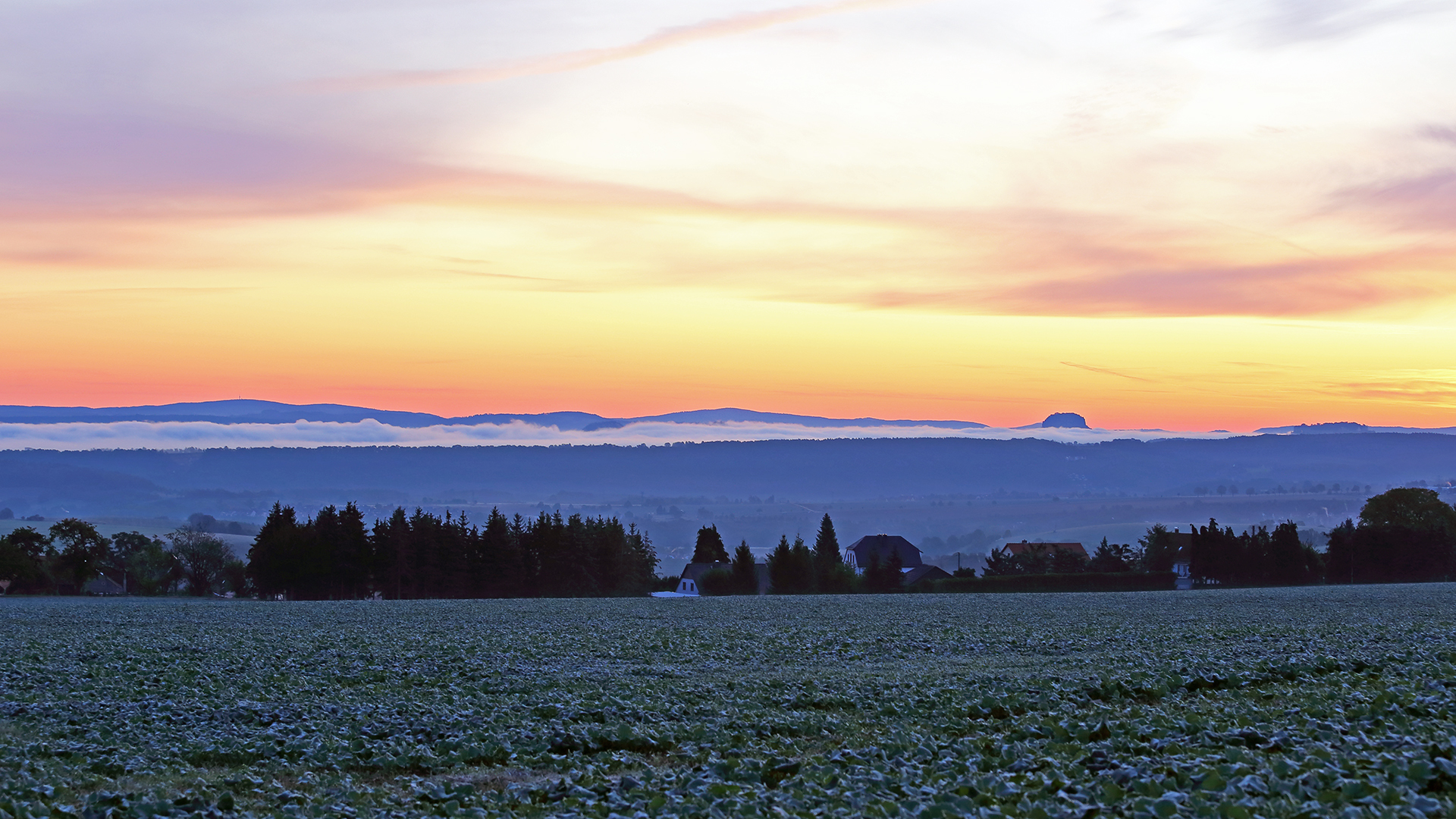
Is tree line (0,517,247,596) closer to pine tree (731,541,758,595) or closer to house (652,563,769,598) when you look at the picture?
pine tree (731,541,758,595)

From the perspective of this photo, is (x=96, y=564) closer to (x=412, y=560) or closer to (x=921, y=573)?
(x=412, y=560)

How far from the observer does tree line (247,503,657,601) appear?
103625mm

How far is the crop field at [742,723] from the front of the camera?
14.0 m

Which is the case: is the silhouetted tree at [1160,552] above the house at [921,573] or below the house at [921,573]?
above

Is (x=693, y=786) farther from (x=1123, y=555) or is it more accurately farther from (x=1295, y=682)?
(x=1123, y=555)

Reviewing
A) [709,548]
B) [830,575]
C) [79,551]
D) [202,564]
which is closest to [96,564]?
[79,551]

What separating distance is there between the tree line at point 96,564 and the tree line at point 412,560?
28.4ft

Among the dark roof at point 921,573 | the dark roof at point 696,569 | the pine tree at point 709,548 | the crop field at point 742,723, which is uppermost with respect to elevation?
the pine tree at point 709,548

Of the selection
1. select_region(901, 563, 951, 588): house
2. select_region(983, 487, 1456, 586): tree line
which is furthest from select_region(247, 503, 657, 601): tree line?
select_region(983, 487, 1456, 586): tree line

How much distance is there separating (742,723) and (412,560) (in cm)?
A: 8939

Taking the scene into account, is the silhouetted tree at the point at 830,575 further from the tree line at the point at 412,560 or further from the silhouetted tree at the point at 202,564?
the silhouetted tree at the point at 202,564

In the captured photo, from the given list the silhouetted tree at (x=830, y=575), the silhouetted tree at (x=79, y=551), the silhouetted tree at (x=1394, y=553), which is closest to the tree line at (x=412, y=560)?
the silhouetted tree at (x=79, y=551)

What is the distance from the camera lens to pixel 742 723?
70.7ft

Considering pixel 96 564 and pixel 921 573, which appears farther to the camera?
pixel 921 573
